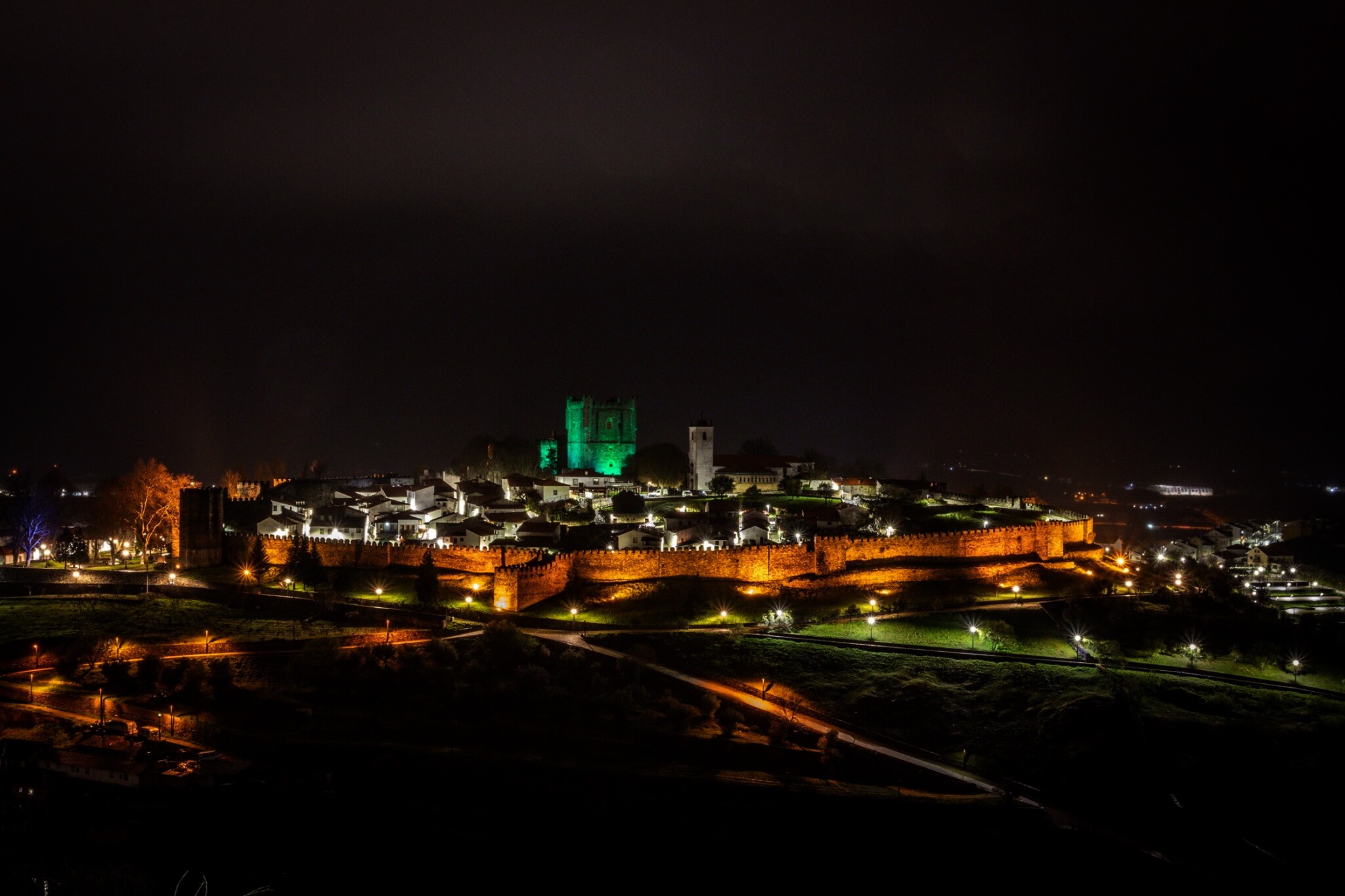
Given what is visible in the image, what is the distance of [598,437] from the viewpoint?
6344cm

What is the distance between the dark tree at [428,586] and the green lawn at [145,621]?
261 centimetres

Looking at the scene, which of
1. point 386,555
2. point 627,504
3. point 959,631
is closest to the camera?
point 959,631

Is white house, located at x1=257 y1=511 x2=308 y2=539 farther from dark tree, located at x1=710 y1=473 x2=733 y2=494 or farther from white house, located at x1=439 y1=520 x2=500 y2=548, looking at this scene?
dark tree, located at x1=710 y1=473 x2=733 y2=494

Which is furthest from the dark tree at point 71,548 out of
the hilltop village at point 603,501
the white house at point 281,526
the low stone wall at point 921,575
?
the low stone wall at point 921,575

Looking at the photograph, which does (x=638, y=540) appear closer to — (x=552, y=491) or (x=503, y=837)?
(x=552, y=491)

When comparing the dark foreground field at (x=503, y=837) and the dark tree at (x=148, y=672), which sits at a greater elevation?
the dark tree at (x=148, y=672)

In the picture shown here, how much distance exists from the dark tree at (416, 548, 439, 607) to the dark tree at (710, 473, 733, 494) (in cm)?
2543

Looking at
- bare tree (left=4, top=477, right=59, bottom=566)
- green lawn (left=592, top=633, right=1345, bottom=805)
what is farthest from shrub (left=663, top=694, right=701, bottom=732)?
bare tree (left=4, top=477, right=59, bottom=566)

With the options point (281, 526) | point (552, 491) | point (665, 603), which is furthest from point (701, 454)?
point (665, 603)

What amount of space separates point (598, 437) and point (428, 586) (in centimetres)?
3441

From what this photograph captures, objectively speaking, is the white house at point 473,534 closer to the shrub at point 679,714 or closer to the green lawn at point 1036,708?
the green lawn at point 1036,708

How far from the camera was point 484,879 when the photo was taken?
51.0 feet

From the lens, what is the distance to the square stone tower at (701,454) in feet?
193

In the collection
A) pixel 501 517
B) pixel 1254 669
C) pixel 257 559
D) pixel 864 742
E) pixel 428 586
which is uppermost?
pixel 501 517
